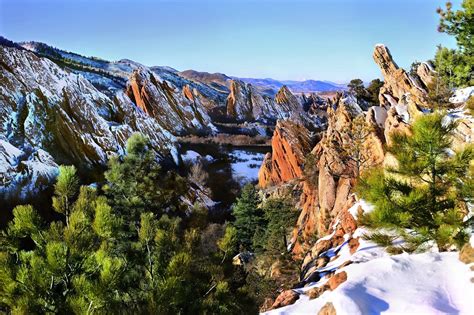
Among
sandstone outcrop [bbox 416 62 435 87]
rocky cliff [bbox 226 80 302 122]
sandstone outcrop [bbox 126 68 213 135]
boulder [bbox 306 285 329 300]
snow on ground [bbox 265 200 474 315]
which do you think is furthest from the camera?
rocky cliff [bbox 226 80 302 122]

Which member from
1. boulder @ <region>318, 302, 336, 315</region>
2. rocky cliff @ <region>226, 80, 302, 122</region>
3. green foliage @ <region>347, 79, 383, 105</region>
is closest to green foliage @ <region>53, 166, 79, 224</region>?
boulder @ <region>318, 302, 336, 315</region>

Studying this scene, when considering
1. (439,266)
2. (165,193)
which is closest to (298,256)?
(165,193)

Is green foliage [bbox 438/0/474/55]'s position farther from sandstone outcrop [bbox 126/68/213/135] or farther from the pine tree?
sandstone outcrop [bbox 126/68/213/135]

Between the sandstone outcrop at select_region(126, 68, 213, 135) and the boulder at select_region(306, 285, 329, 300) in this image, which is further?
the sandstone outcrop at select_region(126, 68, 213, 135)

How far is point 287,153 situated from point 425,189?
32.3 metres

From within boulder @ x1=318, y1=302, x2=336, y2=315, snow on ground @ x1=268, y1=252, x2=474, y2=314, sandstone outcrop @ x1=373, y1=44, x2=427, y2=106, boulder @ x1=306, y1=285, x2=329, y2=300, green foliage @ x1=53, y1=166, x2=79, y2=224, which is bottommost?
boulder @ x1=306, y1=285, x2=329, y2=300

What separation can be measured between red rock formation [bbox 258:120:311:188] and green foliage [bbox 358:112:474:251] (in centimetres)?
3067

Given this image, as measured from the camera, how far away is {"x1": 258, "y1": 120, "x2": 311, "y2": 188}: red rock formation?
38875 millimetres

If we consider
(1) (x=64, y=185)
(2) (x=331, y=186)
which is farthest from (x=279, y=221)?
(1) (x=64, y=185)

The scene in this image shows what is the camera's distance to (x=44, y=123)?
2506cm

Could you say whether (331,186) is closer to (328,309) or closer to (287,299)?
(287,299)

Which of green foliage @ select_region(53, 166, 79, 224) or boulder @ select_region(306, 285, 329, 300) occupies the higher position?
green foliage @ select_region(53, 166, 79, 224)

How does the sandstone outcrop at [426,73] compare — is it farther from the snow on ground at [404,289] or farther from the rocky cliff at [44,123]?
the rocky cliff at [44,123]

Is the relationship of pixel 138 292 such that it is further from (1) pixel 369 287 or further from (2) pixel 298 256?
→ (2) pixel 298 256
